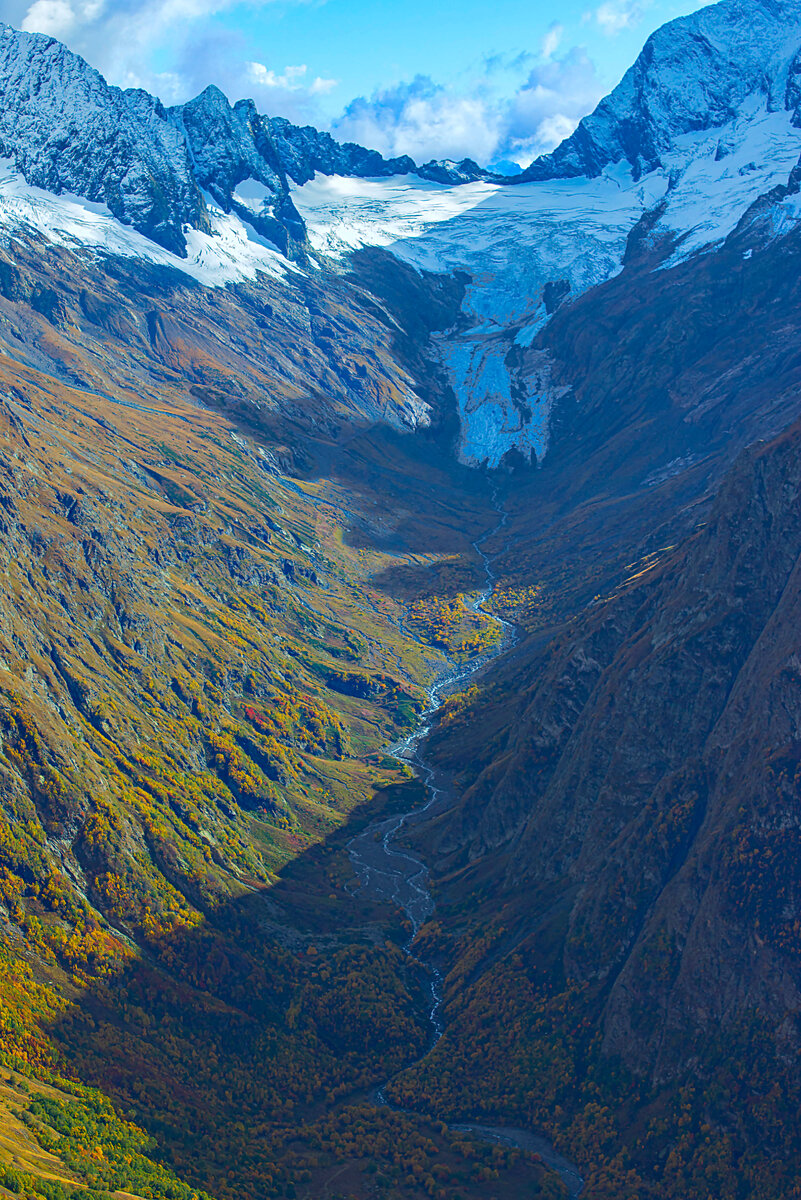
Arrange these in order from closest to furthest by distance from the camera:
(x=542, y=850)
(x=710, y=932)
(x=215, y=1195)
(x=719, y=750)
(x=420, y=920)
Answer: (x=215, y=1195) → (x=710, y=932) → (x=719, y=750) → (x=542, y=850) → (x=420, y=920)

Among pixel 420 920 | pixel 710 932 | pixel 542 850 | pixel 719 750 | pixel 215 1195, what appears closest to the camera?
pixel 215 1195

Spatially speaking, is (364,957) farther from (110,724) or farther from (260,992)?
(110,724)

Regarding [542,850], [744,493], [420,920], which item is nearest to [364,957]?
[420,920]

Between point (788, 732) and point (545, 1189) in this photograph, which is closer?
point (545, 1189)

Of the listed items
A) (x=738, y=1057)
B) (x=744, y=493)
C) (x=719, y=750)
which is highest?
(x=744, y=493)

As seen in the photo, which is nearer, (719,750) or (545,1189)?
(545,1189)

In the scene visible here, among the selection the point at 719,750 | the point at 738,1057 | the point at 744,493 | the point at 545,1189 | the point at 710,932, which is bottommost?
→ the point at 545,1189

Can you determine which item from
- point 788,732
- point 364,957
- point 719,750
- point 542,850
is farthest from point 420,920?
point 788,732

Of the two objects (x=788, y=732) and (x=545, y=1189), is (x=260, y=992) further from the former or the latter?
(x=788, y=732)

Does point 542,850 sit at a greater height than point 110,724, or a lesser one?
lesser
